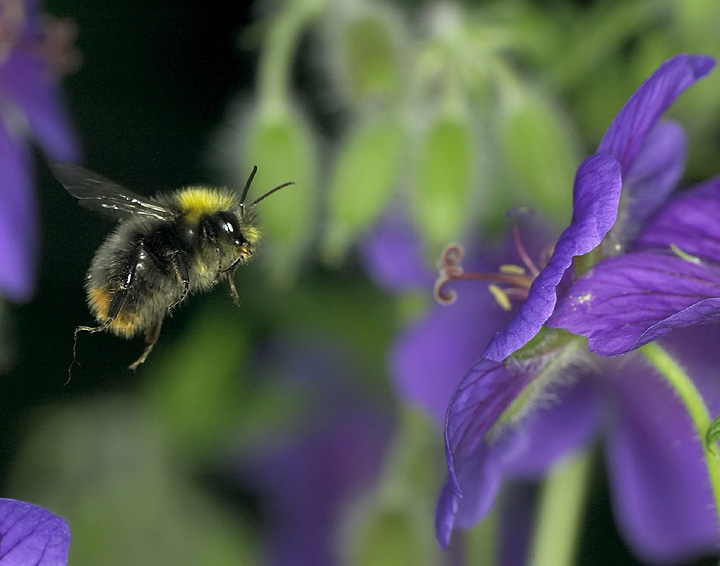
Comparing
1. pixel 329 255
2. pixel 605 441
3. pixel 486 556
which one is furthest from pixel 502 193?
pixel 486 556

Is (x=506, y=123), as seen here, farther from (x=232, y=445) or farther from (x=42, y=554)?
(x=42, y=554)

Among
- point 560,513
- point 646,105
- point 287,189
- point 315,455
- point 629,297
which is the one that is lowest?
point 315,455

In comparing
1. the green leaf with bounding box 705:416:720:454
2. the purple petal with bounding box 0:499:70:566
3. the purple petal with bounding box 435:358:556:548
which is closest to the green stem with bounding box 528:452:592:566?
the purple petal with bounding box 435:358:556:548

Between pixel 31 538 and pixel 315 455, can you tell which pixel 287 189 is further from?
pixel 31 538

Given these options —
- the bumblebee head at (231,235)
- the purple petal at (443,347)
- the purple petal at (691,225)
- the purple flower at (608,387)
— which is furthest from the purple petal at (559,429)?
the bumblebee head at (231,235)

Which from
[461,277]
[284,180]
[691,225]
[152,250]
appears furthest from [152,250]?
[691,225]

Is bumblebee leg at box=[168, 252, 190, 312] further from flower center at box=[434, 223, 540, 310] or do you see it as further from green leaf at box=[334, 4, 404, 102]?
green leaf at box=[334, 4, 404, 102]

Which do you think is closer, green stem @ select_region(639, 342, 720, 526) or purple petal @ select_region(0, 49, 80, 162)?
green stem @ select_region(639, 342, 720, 526)

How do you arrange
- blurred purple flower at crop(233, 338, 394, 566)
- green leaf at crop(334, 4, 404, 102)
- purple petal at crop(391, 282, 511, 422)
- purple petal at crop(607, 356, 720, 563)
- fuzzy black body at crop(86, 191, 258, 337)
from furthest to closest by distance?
1. blurred purple flower at crop(233, 338, 394, 566)
2. green leaf at crop(334, 4, 404, 102)
3. purple petal at crop(391, 282, 511, 422)
4. purple petal at crop(607, 356, 720, 563)
5. fuzzy black body at crop(86, 191, 258, 337)
